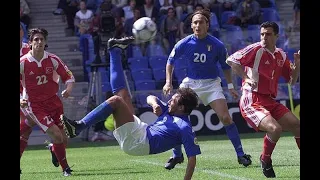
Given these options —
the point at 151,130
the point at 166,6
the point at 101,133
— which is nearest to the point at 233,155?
the point at 151,130

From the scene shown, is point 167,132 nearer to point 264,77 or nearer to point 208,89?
point 264,77

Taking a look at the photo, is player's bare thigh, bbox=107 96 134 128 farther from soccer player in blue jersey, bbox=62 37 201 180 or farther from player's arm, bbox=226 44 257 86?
player's arm, bbox=226 44 257 86

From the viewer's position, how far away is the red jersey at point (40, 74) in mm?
10867

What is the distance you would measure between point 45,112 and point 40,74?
0.55 meters

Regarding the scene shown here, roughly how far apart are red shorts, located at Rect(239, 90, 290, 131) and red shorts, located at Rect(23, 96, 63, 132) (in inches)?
111

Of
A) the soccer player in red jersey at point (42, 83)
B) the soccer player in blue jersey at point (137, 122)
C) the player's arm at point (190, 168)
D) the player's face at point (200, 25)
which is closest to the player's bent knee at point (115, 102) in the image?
the soccer player in blue jersey at point (137, 122)

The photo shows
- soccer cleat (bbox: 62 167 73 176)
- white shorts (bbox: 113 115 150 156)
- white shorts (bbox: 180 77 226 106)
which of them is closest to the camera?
white shorts (bbox: 113 115 150 156)

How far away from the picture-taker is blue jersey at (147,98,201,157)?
807 cm

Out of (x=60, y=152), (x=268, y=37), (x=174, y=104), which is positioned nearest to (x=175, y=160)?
(x=60, y=152)

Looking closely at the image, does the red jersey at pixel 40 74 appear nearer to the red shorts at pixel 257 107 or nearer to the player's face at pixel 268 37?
the red shorts at pixel 257 107

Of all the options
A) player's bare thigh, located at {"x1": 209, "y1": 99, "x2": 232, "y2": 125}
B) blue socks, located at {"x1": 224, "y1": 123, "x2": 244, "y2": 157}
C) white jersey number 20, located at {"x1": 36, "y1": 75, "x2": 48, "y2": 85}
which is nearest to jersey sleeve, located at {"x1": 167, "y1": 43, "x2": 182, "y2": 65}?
player's bare thigh, located at {"x1": 209, "y1": 99, "x2": 232, "y2": 125}

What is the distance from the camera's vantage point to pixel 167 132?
27.2ft
